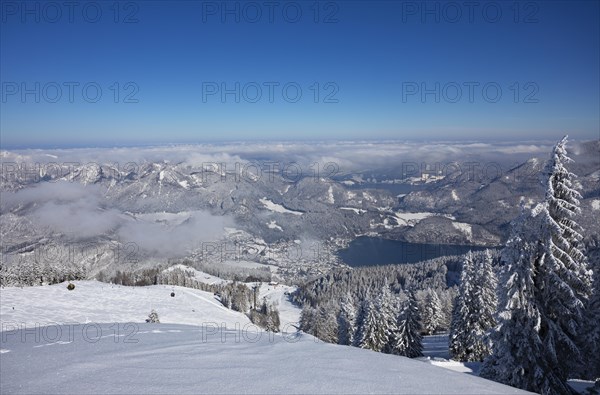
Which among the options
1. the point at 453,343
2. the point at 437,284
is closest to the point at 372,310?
the point at 453,343

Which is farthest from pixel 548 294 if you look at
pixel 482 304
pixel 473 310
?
pixel 473 310

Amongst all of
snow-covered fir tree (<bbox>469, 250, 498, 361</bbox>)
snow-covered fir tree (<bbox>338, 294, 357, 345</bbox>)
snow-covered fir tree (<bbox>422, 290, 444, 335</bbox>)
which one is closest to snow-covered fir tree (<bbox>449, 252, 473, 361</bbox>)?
snow-covered fir tree (<bbox>469, 250, 498, 361</bbox>)

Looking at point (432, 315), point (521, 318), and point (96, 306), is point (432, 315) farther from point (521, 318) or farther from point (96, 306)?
point (96, 306)

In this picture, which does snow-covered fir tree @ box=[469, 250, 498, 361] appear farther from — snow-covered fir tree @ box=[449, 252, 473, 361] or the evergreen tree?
the evergreen tree

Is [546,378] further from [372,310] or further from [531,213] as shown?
[372,310]

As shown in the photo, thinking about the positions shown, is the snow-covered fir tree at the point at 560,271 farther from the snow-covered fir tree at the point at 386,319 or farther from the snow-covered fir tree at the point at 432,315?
the snow-covered fir tree at the point at 432,315

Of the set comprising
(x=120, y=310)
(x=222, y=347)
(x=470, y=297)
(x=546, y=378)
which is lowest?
(x=120, y=310)

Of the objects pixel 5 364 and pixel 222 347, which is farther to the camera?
pixel 222 347
